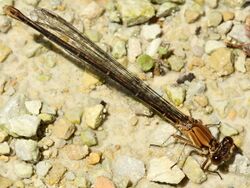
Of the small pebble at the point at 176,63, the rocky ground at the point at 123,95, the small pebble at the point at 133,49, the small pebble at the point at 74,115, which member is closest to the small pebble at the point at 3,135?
the rocky ground at the point at 123,95

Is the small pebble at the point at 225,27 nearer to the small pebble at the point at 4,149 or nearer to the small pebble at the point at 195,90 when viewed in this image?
the small pebble at the point at 195,90

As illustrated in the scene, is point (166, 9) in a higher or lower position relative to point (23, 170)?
higher

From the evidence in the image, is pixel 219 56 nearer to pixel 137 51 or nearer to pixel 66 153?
pixel 137 51

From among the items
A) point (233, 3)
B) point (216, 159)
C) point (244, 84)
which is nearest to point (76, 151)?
point (216, 159)

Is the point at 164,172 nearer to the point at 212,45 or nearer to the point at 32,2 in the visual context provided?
the point at 212,45

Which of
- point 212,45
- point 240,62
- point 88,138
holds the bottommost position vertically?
point 88,138

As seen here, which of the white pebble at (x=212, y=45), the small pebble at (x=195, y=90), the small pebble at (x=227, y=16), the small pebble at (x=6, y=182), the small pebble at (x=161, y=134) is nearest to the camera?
the small pebble at (x=6, y=182)

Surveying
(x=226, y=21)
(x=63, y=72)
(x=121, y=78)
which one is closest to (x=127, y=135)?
(x=121, y=78)

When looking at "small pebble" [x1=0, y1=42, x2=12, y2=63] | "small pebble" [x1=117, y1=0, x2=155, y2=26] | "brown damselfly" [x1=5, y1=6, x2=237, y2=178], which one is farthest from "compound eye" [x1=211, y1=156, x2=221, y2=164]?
"small pebble" [x1=0, y1=42, x2=12, y2=63]
